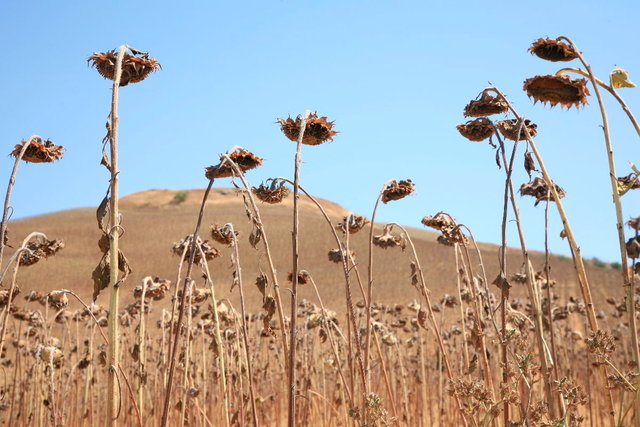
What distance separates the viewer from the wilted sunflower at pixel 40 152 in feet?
9.98

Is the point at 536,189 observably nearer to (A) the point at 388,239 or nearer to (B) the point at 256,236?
(A) the point at 388,239

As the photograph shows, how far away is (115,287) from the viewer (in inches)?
80.8

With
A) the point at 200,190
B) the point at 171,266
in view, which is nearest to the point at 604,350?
the point at 171,266

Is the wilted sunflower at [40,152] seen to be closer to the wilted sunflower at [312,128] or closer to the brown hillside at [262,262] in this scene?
the wilted sunflower at [312,128]

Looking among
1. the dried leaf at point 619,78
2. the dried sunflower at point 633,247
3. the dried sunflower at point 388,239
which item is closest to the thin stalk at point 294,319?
the dried sunflower at point 633,247

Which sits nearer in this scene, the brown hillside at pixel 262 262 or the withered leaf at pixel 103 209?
the withered leaf at pixel 103 209

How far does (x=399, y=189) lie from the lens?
13.1 feet

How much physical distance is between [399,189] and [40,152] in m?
2.03

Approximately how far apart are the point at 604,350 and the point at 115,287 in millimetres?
1754

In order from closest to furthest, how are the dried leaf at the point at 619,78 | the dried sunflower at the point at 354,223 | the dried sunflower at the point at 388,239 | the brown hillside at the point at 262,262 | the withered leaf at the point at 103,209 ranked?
the withered leaf at the point at 103,209, the dried leaf at the point at 619,78, the dried sunflower at the point at 354,223, the dried sunflower at the point at 388,239, the brown hillside at the point at 262,262

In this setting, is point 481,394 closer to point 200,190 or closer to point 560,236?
point 560,236

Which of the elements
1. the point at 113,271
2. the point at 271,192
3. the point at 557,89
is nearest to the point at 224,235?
the point at 271,192

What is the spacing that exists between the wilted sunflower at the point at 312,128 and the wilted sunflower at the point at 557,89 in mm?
995

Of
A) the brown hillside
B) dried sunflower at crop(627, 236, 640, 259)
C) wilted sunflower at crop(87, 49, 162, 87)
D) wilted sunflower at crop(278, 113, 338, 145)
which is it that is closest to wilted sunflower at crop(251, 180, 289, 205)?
wilted sunflower at crop(278, 113, 338, 145)
